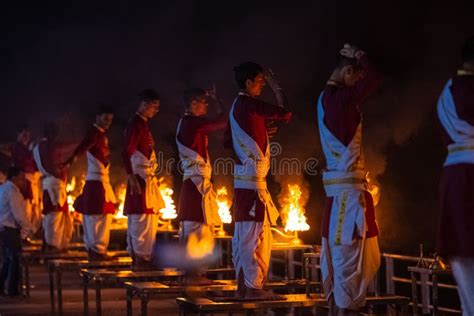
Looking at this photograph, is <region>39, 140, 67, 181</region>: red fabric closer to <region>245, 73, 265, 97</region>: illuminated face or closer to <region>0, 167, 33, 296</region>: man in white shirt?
<region>0, 167, 33, 296</region>: man in white shirt

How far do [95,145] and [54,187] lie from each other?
230cm

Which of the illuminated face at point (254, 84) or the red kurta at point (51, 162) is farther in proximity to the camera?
the red kurta at point (51, 162)

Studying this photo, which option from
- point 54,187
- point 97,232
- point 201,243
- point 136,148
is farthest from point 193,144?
point 54,187

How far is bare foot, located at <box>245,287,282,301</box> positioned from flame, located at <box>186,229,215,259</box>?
1.69 metres

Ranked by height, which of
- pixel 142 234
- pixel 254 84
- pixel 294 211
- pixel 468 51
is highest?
pixel 254 84

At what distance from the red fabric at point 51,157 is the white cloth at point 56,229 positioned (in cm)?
57

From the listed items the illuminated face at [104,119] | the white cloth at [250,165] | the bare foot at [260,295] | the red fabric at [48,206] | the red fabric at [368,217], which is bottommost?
the bare foot at [260,295]

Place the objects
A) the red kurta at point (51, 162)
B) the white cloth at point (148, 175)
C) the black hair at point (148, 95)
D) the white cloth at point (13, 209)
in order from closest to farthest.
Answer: the black hair at point (148, 95) → the white cloth at point (148, 175) → the white cloth at point (13, 209) → the red kurta at point (51, 162)

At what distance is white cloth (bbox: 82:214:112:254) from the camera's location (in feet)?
36.4

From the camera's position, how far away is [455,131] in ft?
16.9

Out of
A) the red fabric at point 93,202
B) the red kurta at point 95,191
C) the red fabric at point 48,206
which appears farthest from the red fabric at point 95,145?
the red fabric at point 48,206

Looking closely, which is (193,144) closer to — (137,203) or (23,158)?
(137,203)

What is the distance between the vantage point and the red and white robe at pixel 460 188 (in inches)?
198

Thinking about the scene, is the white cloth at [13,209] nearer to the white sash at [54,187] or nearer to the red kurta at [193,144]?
the white sash at [54,187]
